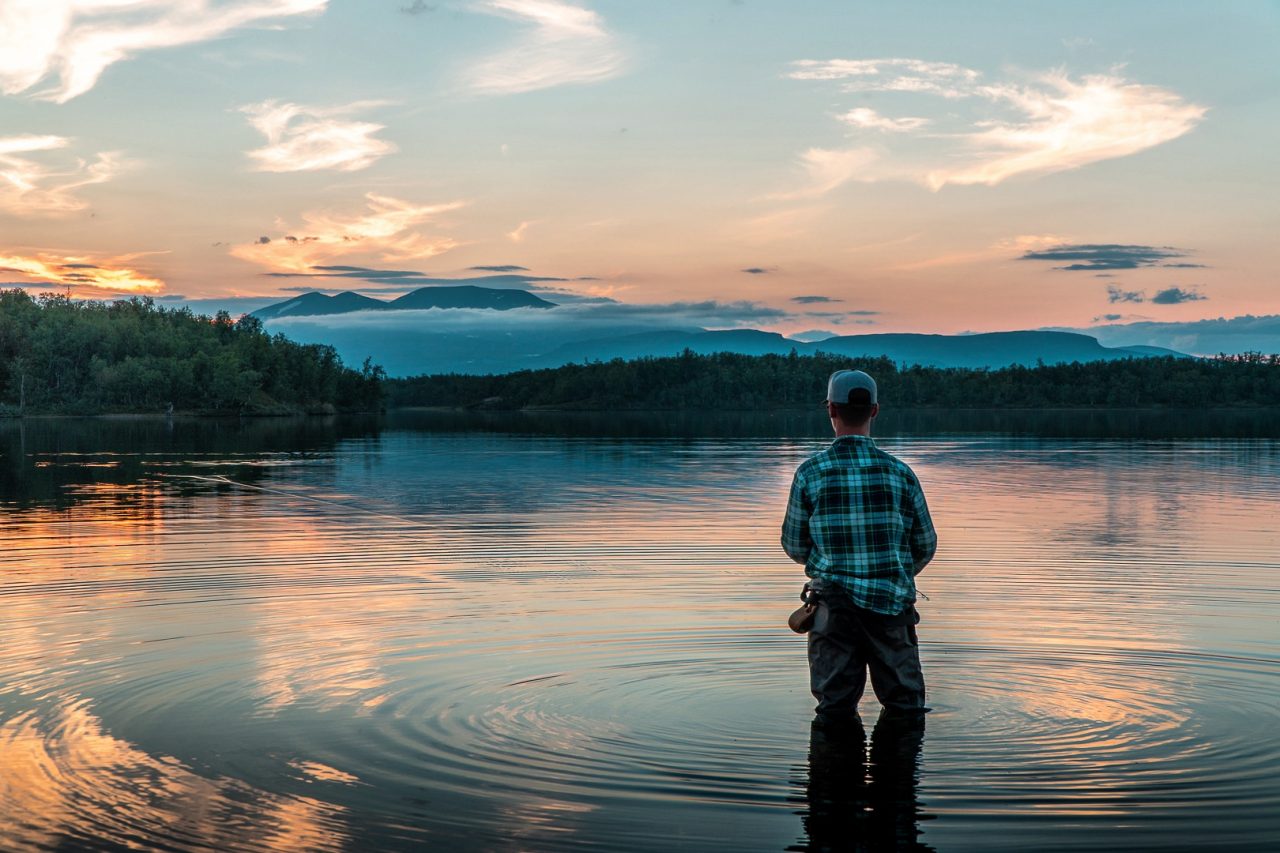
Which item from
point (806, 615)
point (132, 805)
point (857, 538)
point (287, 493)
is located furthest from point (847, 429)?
point (287, 493)

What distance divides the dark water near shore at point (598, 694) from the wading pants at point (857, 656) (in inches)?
11.6

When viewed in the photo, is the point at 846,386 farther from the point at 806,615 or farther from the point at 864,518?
the point at 806,615

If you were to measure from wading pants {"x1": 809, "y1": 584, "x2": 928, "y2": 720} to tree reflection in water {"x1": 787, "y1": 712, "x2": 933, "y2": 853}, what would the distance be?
0.60 ft

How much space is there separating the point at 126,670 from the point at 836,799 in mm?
6682

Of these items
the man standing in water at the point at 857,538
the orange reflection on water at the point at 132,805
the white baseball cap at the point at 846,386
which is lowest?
the orange reflection on water at the point at 132,805

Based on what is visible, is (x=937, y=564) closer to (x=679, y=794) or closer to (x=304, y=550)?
(x=304, y=550)

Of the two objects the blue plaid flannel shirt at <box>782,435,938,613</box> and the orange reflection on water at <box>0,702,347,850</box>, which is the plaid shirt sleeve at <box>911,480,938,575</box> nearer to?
the blue plaid flannel shirt at <box>782,435,938,613</box>

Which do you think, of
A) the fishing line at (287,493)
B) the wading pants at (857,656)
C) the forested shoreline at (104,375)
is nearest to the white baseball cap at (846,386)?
the wading pants at (857,656)

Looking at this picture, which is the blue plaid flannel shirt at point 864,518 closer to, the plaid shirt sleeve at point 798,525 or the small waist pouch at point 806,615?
the plaid shirt sleeve at point 798,525

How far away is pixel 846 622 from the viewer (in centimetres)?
873

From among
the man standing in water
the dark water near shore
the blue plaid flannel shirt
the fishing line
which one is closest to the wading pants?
the man standing in water

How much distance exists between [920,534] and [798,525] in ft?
2.56

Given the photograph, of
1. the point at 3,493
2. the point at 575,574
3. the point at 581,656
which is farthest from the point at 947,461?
the point at 581,656

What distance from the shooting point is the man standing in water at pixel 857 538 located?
28.2ft
